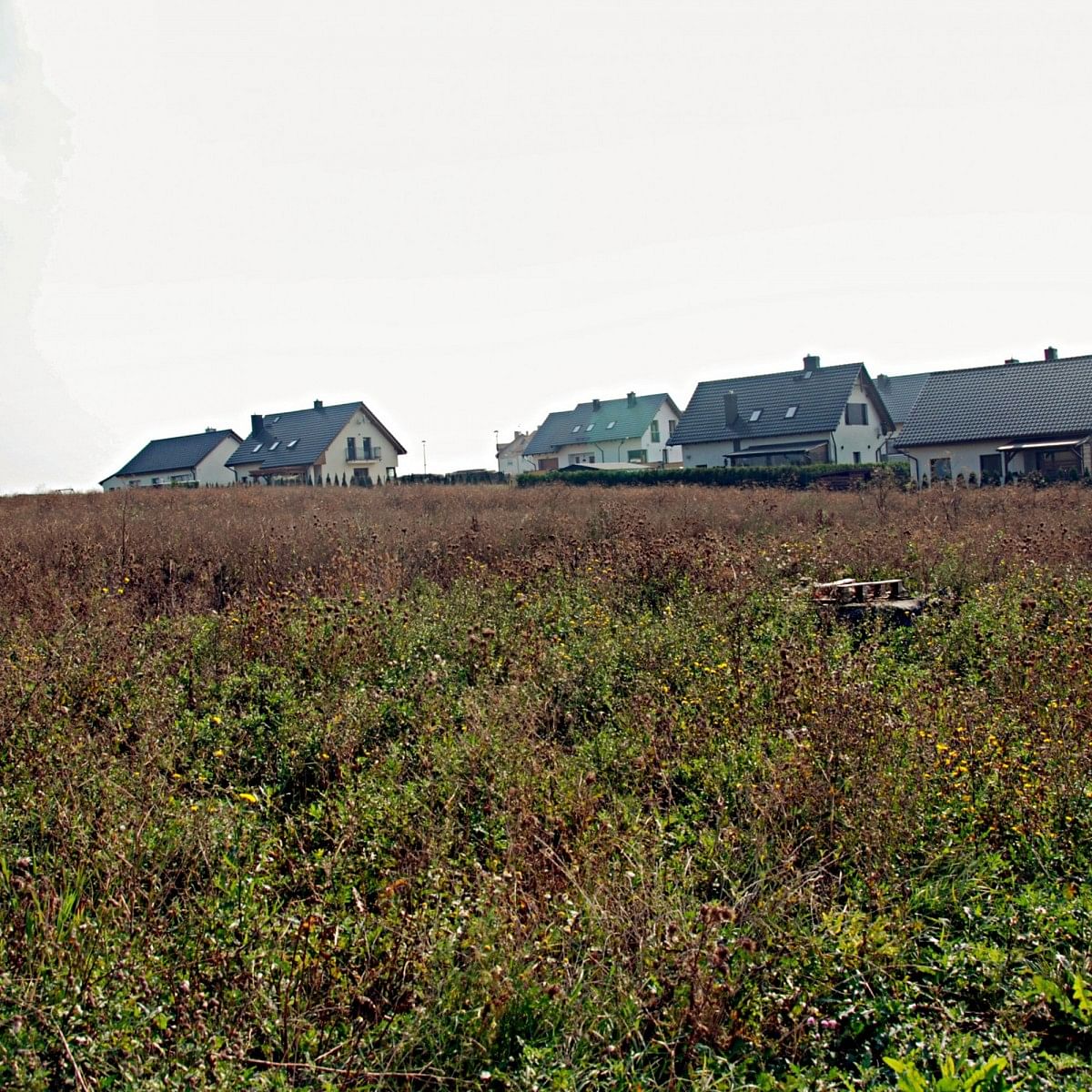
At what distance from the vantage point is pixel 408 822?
4.94 meters

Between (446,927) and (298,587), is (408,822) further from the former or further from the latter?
(298,587)

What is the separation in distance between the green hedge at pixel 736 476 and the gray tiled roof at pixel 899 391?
2926 cm

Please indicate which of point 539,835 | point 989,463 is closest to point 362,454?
point 989,463

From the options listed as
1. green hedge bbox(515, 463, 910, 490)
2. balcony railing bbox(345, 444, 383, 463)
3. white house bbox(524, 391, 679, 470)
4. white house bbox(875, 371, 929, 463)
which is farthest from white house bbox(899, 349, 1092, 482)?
balcony railing bbox(345, 444, 383, 463)

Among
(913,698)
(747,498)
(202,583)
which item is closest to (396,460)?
(747,498)

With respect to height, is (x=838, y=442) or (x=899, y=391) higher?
(x=899, y=391)

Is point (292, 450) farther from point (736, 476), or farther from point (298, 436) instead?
point (736, 476)

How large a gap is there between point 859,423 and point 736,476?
67.4ft

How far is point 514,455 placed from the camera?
291ft

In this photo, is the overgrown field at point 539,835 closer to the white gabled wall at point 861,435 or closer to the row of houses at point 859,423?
the row of houses at point 859,423

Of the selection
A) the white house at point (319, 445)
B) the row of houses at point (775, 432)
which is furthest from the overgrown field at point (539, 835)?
the white house at point (319, 445)

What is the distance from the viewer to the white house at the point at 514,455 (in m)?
84.0

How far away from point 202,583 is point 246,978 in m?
6.40

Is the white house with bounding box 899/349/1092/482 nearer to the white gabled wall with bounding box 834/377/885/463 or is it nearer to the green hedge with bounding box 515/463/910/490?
the green hedge with bounding box 515/463/910/490
